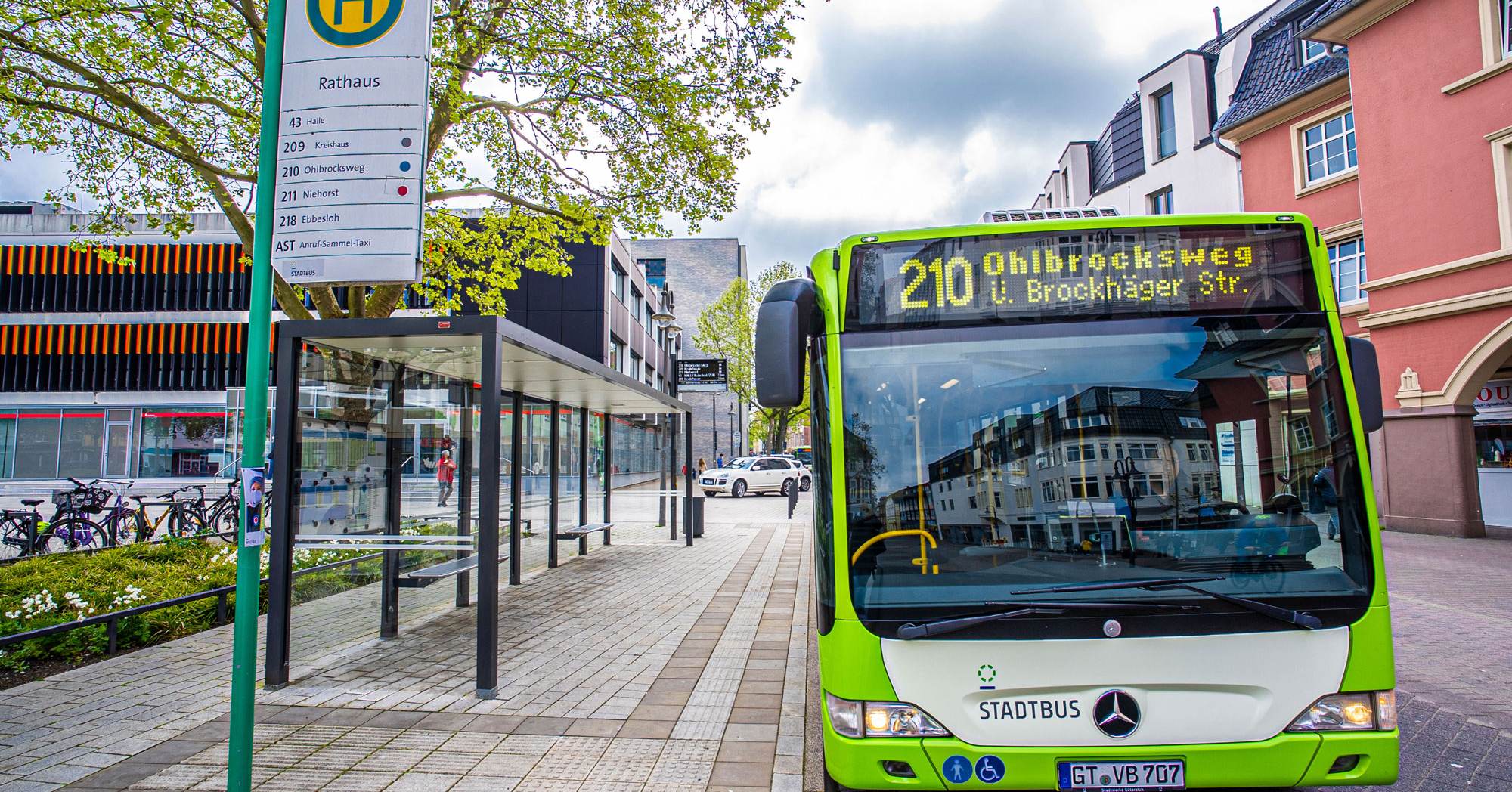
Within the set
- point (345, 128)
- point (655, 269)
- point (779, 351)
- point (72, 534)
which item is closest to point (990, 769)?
point (779, 351)

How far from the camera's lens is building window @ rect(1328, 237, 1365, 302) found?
54.9ft

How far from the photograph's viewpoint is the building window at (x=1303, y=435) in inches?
120

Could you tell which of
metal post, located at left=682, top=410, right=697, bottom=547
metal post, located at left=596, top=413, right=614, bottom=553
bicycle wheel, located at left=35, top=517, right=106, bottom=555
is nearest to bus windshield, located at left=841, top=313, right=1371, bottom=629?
metal post, located at left=682, top=410, right=697, bottom=547

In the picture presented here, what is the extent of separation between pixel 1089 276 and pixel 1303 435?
0.97 meters

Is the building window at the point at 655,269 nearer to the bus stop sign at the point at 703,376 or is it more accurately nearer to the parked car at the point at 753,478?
the parked car at the point at 753,478

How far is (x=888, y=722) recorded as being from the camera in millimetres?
2908

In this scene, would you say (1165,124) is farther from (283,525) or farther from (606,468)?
(283,525)

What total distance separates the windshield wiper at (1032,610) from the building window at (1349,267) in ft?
57.1

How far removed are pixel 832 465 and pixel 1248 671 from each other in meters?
1.60

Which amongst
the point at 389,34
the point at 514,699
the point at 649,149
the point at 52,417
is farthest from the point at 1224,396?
the point at 52,417

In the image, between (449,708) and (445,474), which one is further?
(445,474)

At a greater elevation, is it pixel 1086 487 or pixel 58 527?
pixel 1086 487

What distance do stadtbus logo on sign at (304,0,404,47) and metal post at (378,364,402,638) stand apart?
368 centimetres

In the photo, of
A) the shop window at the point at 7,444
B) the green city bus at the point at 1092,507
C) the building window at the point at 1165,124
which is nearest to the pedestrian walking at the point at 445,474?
the green city bus at the point at 1092,507
